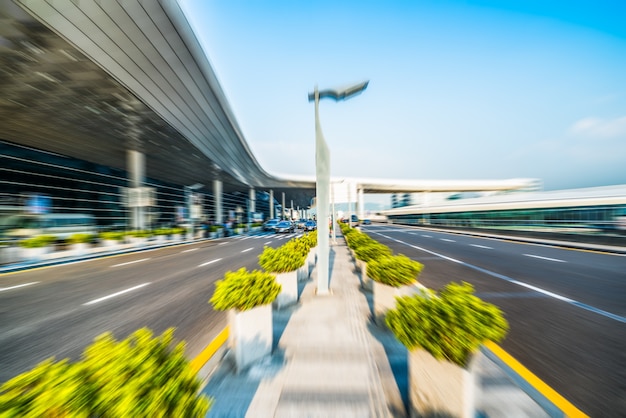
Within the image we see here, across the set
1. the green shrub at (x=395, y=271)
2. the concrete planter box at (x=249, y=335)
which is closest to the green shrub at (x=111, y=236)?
the concrete planter box at (x=249, y=335)

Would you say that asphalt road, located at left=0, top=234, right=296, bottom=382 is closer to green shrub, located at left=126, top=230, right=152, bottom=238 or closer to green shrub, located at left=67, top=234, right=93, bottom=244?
green shrub, located at left=67, top=234, right=93, bottom=244

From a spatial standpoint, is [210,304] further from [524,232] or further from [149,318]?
[524,232]

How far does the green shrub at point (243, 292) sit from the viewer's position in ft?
10.6

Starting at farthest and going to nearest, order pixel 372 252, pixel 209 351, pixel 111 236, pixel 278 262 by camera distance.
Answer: pixel 111 236 < pixel 372 252 < pixel 278 262 < pixel 209 351

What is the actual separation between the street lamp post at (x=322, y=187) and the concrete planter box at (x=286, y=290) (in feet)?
2.79

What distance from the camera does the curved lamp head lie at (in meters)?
6.21

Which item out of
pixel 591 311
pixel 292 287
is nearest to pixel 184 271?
pixel 292 287

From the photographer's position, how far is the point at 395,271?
15.1 feet

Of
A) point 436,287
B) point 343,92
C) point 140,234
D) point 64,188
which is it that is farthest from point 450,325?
point 64,188

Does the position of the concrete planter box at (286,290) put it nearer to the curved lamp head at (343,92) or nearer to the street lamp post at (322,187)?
the street lamp post at (322,187)

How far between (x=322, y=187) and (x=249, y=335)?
159 inches

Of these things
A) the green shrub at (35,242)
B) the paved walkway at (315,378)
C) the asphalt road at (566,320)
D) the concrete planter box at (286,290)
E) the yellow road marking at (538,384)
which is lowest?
the asphalt road at (566,320)

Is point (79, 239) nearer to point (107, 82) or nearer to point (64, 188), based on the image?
point (107, 82)

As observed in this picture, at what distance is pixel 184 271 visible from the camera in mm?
9492
